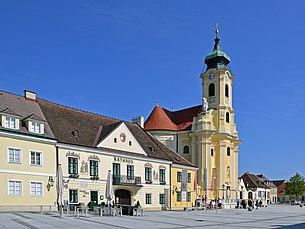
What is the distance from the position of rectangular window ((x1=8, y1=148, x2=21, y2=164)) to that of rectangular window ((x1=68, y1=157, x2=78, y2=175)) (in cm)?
529

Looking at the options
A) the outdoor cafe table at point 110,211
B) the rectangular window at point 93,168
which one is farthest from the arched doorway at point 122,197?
the outdoor cafe table at point 110,211

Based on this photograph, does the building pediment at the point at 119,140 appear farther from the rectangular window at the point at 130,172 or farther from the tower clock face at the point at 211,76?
the tower clock face at the point at 211,76

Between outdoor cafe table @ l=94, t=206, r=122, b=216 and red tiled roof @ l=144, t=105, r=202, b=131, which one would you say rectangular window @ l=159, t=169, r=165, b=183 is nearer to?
outdoor cafe table @ l=94, t=206, r=122, b=216

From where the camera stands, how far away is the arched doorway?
42.2 m

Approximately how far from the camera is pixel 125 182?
41750 mm

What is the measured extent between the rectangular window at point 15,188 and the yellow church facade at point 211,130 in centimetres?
3731

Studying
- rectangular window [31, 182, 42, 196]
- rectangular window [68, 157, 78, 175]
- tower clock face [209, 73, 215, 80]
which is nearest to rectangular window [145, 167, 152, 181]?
rectangular window [68, 157, 78, 175]

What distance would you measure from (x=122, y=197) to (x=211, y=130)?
2730 cm

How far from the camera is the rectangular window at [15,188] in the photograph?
31.4m

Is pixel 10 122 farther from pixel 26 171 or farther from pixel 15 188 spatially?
pixel 15 188

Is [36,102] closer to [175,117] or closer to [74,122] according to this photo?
[74,122]

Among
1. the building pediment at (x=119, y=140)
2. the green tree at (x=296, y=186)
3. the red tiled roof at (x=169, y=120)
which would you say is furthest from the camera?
the green tree at (x=296, y=186)

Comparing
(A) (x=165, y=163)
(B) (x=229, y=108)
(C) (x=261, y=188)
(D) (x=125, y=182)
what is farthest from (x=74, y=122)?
(C) (x=261, y=188)

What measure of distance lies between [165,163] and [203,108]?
22.4 metres
